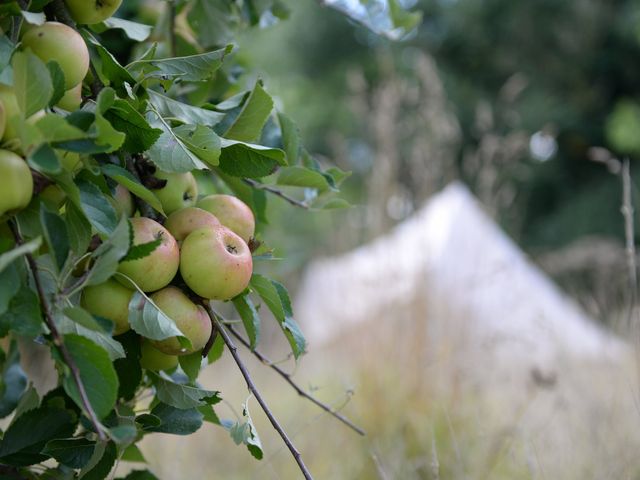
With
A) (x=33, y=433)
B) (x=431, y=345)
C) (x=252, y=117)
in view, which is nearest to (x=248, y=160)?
(x=252, y=117)

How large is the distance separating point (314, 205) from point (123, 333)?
263 mm

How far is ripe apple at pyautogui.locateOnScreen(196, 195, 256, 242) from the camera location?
519 mm

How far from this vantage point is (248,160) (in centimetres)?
49

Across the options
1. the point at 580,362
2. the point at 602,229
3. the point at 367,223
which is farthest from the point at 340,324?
the point at 602,229

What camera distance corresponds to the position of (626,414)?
1.64 metres

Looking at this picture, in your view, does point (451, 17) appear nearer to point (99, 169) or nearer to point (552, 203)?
point (552, 203)

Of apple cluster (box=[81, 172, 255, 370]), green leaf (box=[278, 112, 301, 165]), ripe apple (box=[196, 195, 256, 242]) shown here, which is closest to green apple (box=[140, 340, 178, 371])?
apple cluster (box=[81, 172, 255, 370])

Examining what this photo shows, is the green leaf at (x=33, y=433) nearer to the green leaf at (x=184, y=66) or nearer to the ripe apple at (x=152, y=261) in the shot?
the ripe apple at (x=152, y=261)

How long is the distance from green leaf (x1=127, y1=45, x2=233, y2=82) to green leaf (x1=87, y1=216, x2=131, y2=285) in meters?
0.13

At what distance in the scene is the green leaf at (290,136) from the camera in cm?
60

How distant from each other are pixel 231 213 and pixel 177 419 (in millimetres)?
172

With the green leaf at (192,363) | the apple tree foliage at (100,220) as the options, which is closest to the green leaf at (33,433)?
the apple tree foliage at (100,220)

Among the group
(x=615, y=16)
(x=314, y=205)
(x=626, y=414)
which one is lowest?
(x=615, y=16)

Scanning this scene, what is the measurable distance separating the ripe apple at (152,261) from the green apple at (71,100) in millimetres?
86
